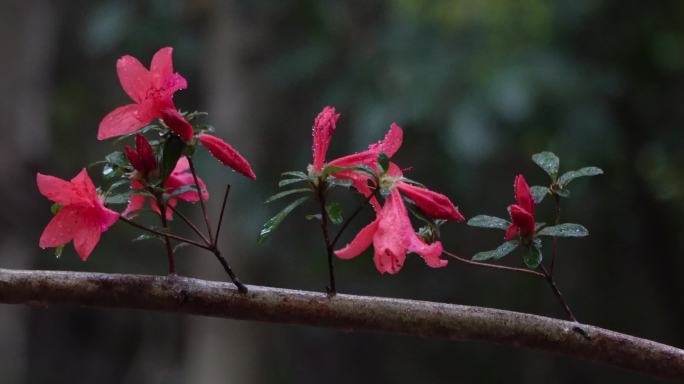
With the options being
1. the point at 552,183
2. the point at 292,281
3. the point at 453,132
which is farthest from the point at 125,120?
the point at 292,281

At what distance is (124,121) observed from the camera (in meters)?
1.04

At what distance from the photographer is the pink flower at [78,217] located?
1025 mm

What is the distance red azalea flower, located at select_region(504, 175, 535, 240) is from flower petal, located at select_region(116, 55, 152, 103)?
419 mm

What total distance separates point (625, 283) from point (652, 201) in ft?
2.06

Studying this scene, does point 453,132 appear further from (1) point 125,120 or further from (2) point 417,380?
(2) point 417,380

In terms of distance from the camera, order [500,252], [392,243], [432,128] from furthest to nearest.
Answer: [432,128], [500,252], [392,243]

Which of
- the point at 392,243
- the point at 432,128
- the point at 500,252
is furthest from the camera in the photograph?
the point at 432,128

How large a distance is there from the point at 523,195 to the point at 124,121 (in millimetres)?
445

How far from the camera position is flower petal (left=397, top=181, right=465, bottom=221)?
3.37 ft

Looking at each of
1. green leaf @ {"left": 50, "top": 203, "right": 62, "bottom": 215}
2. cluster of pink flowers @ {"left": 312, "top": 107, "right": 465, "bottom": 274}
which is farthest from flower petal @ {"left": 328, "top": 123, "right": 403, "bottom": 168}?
green leaf @ {"left": 50, "top": 203, "right": 62, "bottom": 215}

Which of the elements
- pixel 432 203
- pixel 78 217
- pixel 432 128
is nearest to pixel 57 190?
pixel 78 217

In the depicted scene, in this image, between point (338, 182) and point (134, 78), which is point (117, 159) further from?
point (338, 182)

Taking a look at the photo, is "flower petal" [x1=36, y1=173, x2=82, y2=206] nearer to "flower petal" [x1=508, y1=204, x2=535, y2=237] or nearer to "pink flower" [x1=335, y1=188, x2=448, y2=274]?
"pink flower" [x1=335, y1=188, x2=448, y2=274]

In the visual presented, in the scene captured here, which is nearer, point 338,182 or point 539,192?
point 338,182
